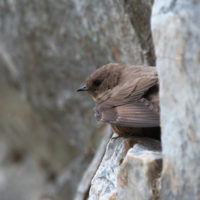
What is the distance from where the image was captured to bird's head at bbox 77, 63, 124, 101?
360 cm

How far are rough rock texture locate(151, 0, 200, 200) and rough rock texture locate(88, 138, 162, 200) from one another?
120 millimetres

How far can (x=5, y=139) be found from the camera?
9.70 m

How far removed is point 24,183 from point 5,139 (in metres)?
1.40

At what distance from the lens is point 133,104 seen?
2.84 m

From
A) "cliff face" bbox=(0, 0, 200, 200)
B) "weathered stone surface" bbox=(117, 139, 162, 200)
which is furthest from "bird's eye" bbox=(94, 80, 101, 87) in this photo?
"weathered stone surface" bbox=(117, 139, 162, 200)

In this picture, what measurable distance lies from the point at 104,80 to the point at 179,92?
1874mm

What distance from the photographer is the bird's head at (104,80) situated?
11.8 feet

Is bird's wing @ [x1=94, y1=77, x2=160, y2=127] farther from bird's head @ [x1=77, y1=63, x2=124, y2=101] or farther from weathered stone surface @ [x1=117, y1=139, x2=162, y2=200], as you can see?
bird's head @ [x1=77, y1=63, x2=124, y2=101]

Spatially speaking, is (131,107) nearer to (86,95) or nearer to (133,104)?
(133,104)

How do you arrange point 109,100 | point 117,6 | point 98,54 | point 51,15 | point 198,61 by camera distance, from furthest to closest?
1. point 51,15
2. point 98,54
3. point 117,6
4. point 109,100
5. point 198,61

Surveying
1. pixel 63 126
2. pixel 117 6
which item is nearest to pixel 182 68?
pixel 117 6

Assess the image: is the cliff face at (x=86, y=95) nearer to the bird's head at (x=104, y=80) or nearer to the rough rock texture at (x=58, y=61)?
the rough rock texture at (x=58, y=61)

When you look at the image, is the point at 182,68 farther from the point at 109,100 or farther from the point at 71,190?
the point at 71,190

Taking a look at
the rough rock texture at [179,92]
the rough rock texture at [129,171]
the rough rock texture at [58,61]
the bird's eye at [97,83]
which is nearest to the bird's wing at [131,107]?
the rough rock texture at [129,171]
